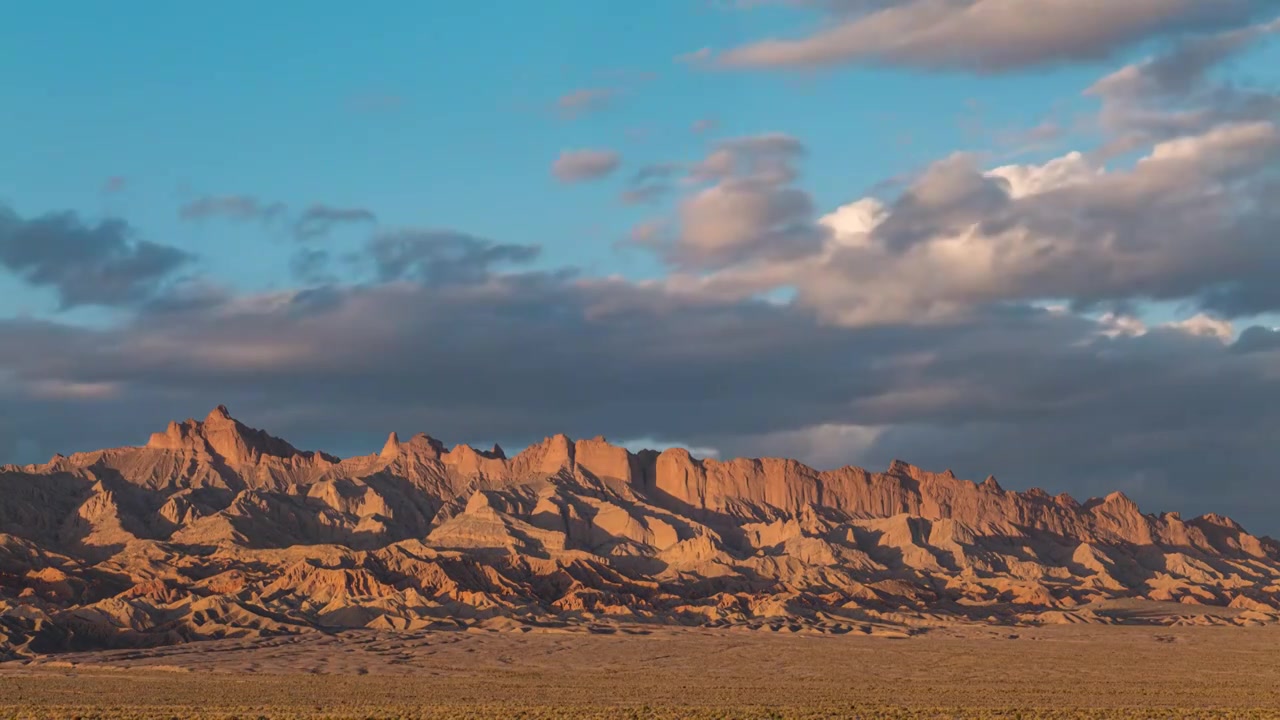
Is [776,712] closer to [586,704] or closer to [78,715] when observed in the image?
[586,704]

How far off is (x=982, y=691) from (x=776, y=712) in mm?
33863

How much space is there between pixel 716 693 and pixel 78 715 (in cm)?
4602

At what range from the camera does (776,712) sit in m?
91.8

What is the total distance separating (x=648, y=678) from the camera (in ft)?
449

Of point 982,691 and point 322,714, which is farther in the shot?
point 982,691

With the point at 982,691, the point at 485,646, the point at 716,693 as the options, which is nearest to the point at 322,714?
the point at 716,693

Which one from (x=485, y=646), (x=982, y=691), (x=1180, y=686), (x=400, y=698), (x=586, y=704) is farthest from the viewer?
(x=485, y=646)

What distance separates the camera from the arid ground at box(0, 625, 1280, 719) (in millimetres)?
98812

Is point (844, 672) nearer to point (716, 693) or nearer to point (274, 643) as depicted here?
point (716, 693)

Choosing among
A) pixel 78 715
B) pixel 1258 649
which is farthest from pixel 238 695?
pixel 1258 649

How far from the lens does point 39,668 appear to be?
5807 inches

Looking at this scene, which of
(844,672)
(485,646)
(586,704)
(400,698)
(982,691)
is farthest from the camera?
(485,646)

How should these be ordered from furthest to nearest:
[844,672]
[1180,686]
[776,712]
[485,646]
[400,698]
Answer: [485,646], [844,672], [1180,686], [400,698], [776,712]

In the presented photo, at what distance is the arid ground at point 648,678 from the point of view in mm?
98812
